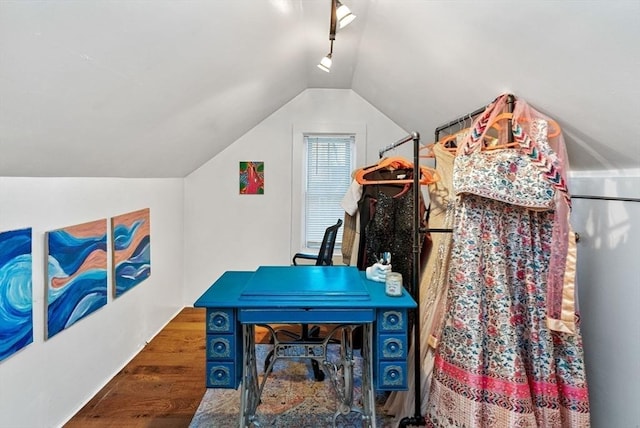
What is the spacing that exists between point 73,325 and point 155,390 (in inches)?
26.5

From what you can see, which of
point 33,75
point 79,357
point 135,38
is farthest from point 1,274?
point 135,38

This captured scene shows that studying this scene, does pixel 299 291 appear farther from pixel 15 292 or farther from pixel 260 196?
pixel 260 196

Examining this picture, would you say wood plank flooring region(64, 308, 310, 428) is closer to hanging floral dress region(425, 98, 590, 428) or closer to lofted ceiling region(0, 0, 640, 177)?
lofted ceiling region(0, 0, 640, 177)

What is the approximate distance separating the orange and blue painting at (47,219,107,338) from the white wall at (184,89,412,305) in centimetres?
138

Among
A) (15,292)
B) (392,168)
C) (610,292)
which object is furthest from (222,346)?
(610,292)

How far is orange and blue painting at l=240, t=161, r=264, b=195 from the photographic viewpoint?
3625 mm

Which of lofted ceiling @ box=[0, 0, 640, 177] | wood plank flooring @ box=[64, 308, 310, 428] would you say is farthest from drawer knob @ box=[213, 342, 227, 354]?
lofted ceiling @ box=[0, 0, 640, 177]

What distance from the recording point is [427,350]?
181cm

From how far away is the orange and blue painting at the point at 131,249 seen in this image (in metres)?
2.44

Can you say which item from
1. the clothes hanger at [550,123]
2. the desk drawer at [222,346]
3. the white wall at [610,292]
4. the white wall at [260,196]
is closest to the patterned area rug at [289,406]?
the desk drawer at [222,346]

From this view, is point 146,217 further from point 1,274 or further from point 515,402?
point 515,402

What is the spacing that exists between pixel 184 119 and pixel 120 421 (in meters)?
1.84

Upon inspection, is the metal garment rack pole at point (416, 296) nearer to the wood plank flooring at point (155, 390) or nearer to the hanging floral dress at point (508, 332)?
the hanging floral dress at point (508, 332)

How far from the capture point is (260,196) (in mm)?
3662
